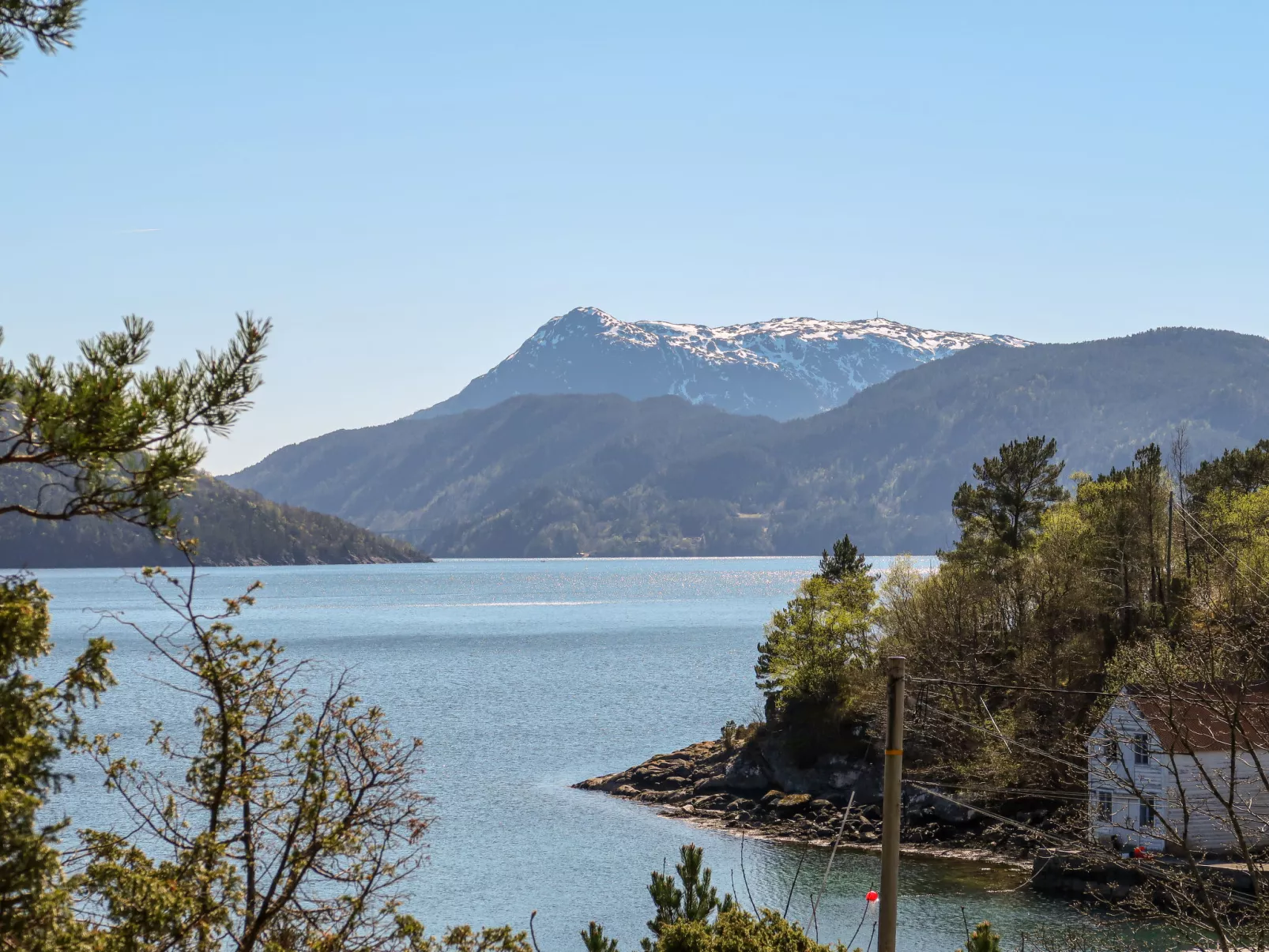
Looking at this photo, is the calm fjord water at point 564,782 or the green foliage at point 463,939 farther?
the calm fjord water at point 564,782

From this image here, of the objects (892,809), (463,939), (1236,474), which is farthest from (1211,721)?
(1236,474)

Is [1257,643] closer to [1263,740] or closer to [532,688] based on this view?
[1263,740]

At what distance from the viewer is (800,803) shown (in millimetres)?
62938

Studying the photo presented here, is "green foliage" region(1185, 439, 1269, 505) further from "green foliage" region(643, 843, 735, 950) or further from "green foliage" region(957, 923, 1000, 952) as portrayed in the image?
"green foliage" region(643, 843, 735, 950)

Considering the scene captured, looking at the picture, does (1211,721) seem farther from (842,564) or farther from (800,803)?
(842,564)

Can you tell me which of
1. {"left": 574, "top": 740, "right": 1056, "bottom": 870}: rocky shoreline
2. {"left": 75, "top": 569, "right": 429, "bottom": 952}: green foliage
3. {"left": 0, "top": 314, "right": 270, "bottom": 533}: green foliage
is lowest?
{"left": 574, "top": 740, "right": 1056, "bottom": 870}: rocky shoreline

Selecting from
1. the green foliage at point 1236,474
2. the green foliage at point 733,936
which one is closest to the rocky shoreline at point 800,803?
the green foliage at point 1236,474

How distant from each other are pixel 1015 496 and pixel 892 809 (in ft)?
202

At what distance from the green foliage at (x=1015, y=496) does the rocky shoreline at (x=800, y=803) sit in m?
15.5

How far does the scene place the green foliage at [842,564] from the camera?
74938 mm

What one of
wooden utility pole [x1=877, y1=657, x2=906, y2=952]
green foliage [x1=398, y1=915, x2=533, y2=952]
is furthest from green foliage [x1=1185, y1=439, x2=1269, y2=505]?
green foliage [x1=398, y1=915, x2=533, y2=952]

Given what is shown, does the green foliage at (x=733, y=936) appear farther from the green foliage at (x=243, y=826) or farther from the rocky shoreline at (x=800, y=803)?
the rocky shoreline at (x=800, y=803)

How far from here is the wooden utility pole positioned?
11.4 metres

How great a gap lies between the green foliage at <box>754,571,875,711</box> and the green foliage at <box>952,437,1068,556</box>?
23.6 ft
